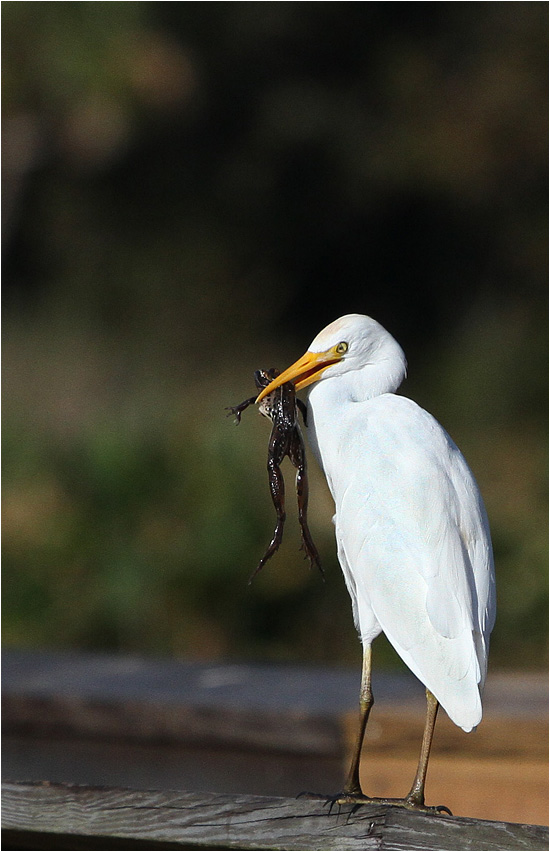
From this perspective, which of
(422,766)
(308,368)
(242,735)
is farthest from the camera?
(242,735)

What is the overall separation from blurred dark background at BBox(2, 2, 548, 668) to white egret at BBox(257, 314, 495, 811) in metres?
3.60

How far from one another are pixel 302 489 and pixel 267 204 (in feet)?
23.5

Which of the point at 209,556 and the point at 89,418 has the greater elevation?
the point at 89,418

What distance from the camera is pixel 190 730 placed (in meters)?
2.77

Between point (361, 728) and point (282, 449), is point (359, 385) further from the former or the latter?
point (361, 728)

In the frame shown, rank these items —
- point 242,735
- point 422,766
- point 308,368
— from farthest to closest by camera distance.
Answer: point 242,735
point 308,368
point 422,766

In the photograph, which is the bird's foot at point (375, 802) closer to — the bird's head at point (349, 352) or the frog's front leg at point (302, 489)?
the frog's front leg at point (302, 489)

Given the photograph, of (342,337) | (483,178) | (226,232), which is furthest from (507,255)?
(342,337)

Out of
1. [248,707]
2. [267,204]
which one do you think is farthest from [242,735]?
[267,204]

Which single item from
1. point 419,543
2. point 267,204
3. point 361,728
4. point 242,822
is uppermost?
point 267,204

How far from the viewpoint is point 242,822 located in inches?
57.5

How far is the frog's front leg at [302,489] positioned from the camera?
1499 millimetres

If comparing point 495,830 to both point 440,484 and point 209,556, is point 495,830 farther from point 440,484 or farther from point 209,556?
point 209,556

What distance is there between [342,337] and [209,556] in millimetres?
2675
